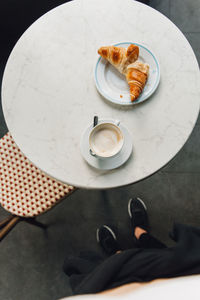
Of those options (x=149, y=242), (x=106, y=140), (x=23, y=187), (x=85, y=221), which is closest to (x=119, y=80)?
(x=106, y=140)

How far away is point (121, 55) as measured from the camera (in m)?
0.93

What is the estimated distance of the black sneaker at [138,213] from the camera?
1585 millimetres

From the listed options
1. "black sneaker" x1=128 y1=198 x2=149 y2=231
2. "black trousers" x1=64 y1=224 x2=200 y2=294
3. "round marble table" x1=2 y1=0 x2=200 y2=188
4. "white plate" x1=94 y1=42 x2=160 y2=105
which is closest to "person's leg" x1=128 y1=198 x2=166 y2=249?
"black sneaker" x1=128 y1=198 x2=149 y2=231

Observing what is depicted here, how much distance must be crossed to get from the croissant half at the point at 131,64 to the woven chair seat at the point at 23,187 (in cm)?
56

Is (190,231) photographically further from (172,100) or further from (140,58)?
(140,58)

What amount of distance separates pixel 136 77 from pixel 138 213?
3.17ft

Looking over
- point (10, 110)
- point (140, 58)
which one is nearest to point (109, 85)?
point (140, 58)

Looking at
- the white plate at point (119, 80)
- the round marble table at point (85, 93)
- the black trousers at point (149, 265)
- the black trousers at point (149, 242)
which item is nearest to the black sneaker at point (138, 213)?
the black trousers at point (149, 242)

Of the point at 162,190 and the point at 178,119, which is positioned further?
the point at 162,190

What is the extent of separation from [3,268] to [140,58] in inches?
61.7

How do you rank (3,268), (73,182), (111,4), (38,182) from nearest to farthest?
(73,182), (111,4), (38,182), (3,268)


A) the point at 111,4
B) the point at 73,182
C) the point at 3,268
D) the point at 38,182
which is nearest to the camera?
the point at 73,182

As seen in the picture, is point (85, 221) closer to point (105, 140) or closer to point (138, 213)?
point (138, 213)

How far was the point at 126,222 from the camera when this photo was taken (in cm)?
165
